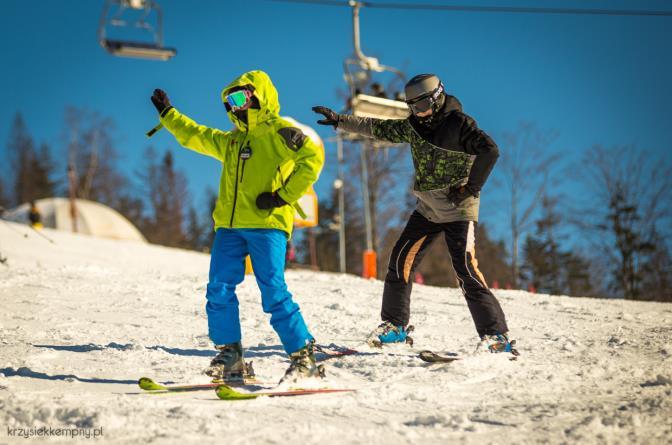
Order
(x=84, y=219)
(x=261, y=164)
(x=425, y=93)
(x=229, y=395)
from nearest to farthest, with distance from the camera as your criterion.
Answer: (x=229, y=395), (x=261, y=164), (x=425, y=93), (x=84, y=219)

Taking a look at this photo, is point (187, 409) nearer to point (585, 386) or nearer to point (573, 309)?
point (585, 386)

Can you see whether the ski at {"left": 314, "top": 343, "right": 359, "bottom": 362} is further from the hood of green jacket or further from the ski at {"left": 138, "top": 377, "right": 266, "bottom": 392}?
the hood of green jacket

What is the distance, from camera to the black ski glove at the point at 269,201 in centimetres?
338

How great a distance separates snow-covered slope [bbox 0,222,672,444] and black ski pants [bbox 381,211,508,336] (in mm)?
310

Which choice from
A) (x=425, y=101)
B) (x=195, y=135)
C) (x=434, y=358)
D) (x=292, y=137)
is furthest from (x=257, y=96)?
(x=434, y=358)

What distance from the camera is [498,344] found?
404 cm

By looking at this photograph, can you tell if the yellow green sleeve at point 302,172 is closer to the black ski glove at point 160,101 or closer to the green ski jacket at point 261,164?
the green ski jacket at point 261,164

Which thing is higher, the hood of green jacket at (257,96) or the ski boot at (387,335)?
the hood of green jacket at (257,96)

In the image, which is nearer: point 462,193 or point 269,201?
point 269,201

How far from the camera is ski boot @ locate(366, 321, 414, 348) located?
14.4 ft

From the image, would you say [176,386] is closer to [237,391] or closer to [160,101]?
[237,391]

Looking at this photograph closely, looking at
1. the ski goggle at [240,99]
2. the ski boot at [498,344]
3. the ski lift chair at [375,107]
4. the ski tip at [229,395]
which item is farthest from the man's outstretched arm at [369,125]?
the ski lift chair at [375,107]

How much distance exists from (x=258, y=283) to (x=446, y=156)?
5.47ft

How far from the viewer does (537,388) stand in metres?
3.13
